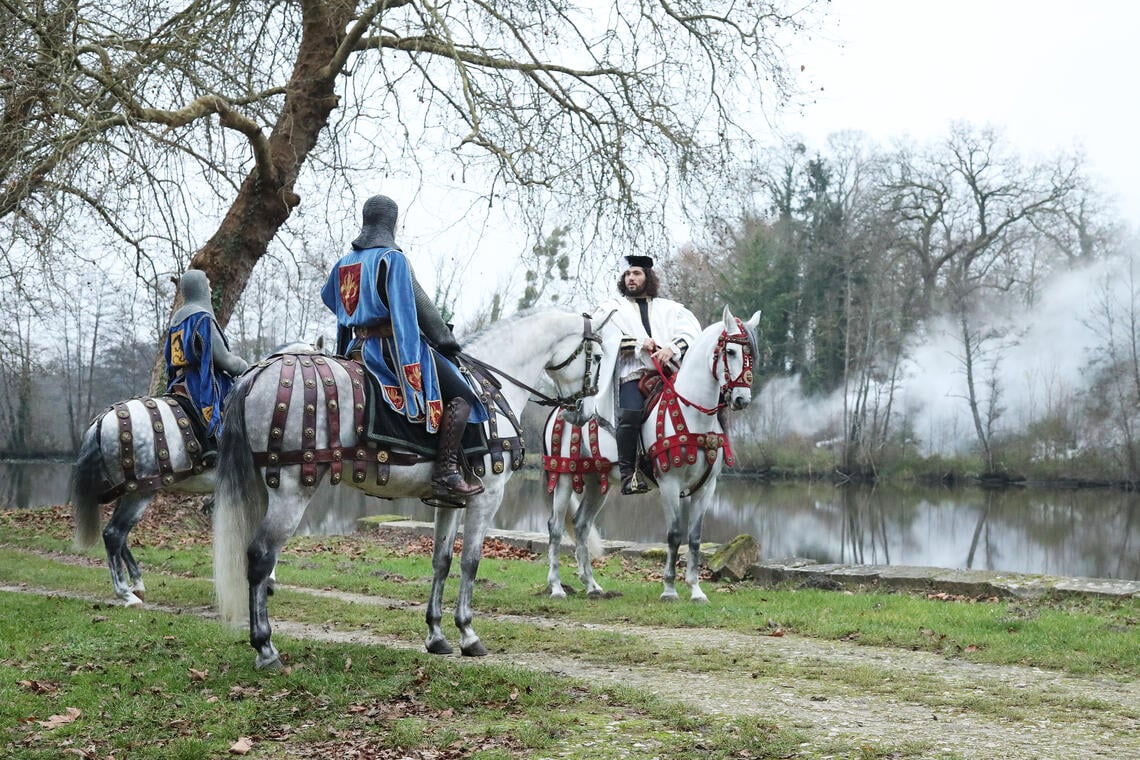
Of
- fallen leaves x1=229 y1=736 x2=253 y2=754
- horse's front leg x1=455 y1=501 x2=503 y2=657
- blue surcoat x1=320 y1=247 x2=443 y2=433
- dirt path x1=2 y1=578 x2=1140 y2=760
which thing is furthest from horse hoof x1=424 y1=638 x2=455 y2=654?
fallen leaves x1=229 y1=736 x2=253 y2=754

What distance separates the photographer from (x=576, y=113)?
1551 cm

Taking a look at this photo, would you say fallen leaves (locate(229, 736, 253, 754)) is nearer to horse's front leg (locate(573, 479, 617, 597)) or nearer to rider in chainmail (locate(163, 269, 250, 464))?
rider in chainmail (locate(163, 269, 250, 464))

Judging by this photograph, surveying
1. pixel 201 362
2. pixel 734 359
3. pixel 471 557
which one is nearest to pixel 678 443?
pixel 734 359

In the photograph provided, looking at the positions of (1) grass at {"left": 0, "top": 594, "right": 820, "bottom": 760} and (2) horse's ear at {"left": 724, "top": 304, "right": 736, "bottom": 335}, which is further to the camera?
(2) horse's ear at {"left": 724, "top": 304, "right": 736, "bottom": 335}

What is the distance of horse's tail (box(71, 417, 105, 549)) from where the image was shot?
8773 millimetres

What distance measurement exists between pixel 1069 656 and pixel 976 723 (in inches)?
86.2

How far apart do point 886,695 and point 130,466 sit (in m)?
6.28

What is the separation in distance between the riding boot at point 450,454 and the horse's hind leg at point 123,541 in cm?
371

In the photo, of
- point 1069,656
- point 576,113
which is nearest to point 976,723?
point 1069,656

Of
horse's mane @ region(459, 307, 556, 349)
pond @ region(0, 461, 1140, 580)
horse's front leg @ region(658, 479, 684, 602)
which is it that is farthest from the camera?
pond @ region(0, 461, 1140, 580)

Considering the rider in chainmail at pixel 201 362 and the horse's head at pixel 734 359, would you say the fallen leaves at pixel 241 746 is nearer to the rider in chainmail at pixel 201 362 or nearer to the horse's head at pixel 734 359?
the rider in chainmail at pixel 201 362

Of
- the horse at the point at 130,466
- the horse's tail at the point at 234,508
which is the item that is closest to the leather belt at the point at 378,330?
the horse's tail at the point at 234,508

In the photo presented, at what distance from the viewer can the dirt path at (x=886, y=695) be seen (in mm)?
4863

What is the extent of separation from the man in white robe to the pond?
327 inches
